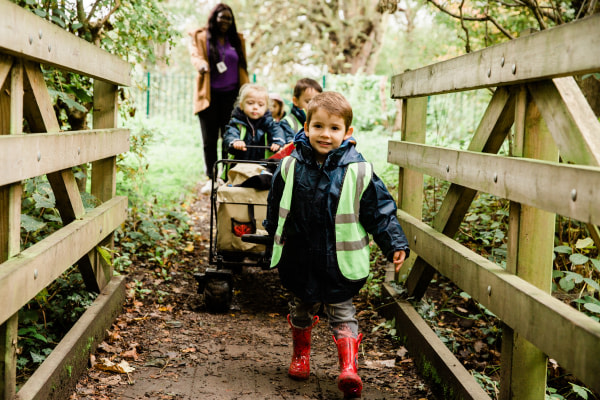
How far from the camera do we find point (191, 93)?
21.3m

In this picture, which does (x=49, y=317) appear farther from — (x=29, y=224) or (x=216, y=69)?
(x=216, y=69)

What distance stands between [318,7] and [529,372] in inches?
833

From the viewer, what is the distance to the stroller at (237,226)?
16.3 ft

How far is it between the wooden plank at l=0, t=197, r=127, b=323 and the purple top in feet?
15.9

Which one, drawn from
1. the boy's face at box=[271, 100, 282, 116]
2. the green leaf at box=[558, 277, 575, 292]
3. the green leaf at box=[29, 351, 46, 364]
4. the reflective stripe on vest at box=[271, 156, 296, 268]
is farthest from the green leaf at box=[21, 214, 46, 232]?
the boy's face at box=[271, 100, 282, 116]

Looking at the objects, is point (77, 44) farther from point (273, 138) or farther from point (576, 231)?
point (576, 231)

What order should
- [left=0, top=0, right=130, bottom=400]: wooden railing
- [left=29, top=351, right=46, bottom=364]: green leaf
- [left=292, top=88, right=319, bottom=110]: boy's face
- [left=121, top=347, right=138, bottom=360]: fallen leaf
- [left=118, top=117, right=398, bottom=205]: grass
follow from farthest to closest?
[left=118, top=117, right=398, bottom=205]: grass
[left=292, top=88, right=319, bottom=110]: boy's face
[left=121, top=347, right=138, bottom=360]: fallen leaf
[left=29, top=351, right=46, bottom=364]: green leaf
[left=0, top=0, right=130, bottom=400]: wooden railing

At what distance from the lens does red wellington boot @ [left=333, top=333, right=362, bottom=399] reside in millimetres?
3346

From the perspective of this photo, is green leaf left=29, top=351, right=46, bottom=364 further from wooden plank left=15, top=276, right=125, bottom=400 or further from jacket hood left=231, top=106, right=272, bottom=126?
jacket hood left=231, top=106, right=272, bottom=126

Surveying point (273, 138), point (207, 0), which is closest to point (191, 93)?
point (207, 0)

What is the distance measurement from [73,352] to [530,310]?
2.30 metres

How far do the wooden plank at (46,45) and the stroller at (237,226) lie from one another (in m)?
1.37

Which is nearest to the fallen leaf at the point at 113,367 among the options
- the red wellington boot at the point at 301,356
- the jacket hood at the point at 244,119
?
the red wellington boot at the point at 301,356

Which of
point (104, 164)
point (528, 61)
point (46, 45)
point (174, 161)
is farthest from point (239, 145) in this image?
point (174, 161)
